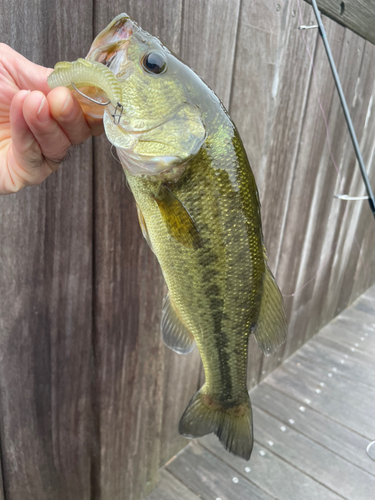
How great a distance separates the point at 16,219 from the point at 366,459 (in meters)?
2.22

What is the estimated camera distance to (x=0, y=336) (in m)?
1.05

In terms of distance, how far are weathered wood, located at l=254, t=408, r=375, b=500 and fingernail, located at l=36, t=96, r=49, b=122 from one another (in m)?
2.13

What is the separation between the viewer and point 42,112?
60 centimetres

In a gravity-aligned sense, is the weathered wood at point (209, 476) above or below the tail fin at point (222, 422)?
below

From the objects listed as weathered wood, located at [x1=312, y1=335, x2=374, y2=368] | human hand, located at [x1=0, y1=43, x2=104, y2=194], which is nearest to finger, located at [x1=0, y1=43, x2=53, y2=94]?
human hand, located at [x1=0, y1=43, x2=104, y2=194]

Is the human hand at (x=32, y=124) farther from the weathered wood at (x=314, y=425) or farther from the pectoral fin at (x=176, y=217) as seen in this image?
the weathered wood at (x=314, y=425)

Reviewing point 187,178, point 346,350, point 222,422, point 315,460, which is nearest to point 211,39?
point 187,178

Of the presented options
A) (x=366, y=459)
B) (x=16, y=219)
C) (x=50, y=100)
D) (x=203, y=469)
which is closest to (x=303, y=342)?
(x=366, y=459)

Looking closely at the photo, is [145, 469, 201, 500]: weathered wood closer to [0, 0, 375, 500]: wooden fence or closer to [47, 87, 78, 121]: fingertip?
[0, 0, 375, 500]: wooden fence

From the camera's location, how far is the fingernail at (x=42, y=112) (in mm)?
598

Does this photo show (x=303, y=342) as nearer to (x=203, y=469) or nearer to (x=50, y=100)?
(x=203, y=469)

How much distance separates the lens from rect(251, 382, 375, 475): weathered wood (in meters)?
2.06

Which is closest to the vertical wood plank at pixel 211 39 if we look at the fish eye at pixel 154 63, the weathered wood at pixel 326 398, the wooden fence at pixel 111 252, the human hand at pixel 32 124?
the wooden fence at pixel 111 252

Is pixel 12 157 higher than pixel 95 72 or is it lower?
lower
